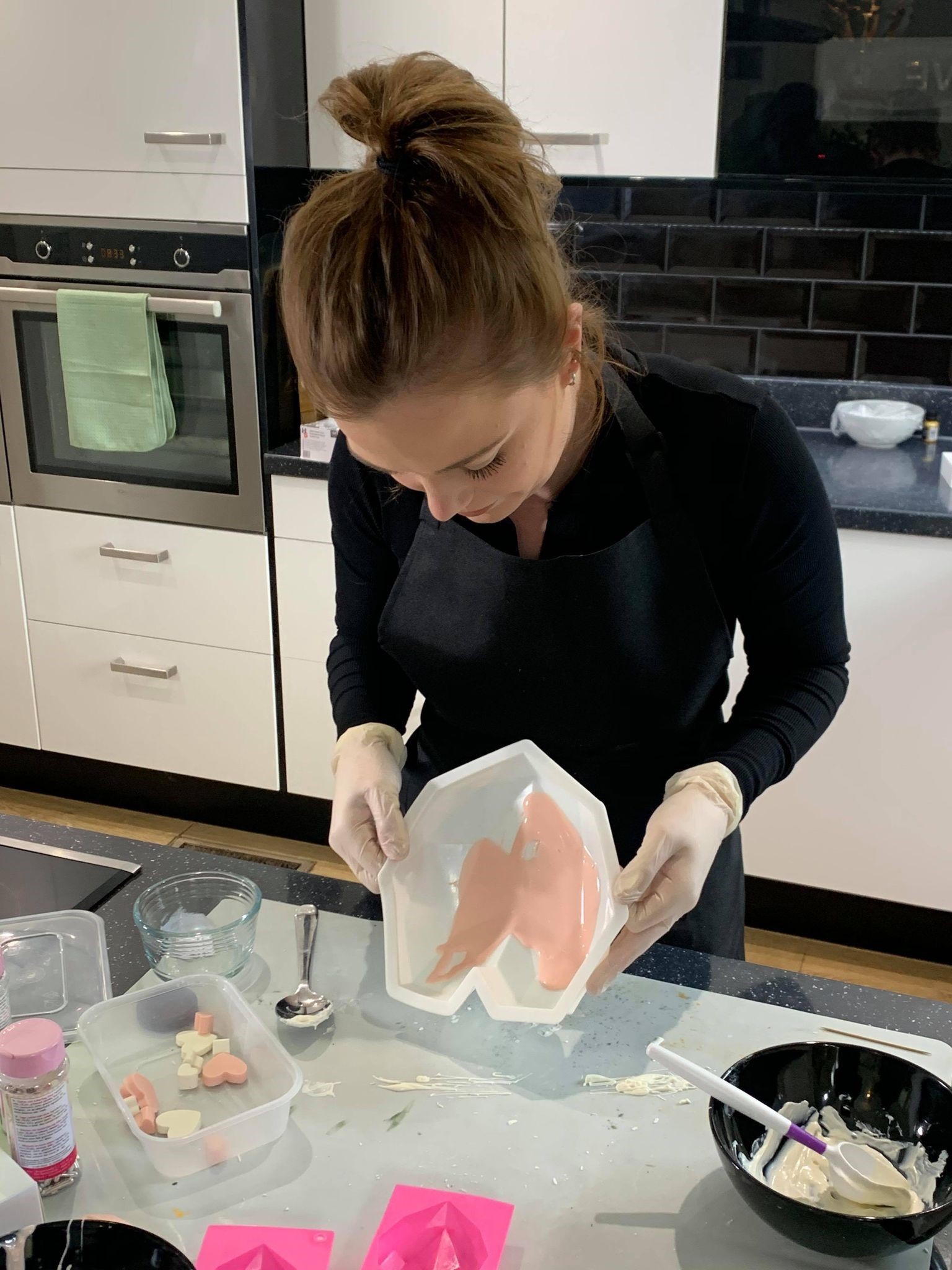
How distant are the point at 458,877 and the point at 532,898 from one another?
7 cm

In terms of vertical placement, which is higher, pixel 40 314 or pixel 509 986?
pixel 40 314

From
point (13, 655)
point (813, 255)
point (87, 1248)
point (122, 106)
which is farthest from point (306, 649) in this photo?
point (87, 1248)

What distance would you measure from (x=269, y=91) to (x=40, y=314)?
0.66 meters

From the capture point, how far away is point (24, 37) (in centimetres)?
228

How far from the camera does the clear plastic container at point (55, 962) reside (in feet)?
3.34

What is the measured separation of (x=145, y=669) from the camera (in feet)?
8.56

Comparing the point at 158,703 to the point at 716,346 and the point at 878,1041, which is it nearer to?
the point at 716,346

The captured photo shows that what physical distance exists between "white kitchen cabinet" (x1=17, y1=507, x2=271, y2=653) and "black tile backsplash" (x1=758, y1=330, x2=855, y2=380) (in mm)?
1104

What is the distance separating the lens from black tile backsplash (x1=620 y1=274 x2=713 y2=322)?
247 centimetres

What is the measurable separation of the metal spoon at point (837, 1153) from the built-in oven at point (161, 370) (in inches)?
69.8

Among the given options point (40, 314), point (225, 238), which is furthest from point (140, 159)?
point (40, 314)

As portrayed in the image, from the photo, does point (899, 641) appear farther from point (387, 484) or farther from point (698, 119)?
point (387, 484)

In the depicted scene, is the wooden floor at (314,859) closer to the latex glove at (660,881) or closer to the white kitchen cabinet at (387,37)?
the latex glove at (660,881)

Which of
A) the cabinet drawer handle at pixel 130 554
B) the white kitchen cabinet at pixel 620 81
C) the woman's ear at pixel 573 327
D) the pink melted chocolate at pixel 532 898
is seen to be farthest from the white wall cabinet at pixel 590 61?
the pink melted chocolate at pixel 532 898
